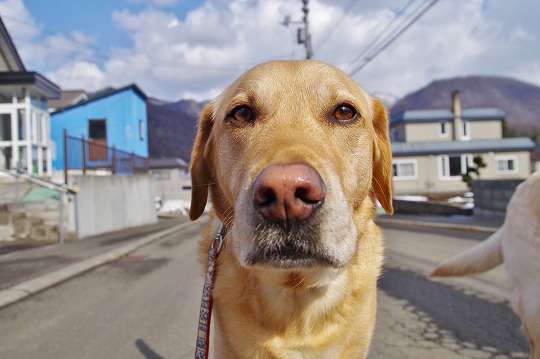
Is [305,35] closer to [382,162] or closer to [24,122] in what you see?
[24,122]

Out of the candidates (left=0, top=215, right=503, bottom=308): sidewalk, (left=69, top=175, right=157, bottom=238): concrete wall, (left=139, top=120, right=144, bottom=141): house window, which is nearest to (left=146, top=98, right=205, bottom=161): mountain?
(left=139, top=120, right=144, bottom=141): house window

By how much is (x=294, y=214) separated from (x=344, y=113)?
0.97 m

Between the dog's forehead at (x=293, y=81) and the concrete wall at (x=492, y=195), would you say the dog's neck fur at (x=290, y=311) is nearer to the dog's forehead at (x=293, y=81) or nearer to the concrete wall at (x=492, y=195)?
the dog's forehead at (x=293, y=81)

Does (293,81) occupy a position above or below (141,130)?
below

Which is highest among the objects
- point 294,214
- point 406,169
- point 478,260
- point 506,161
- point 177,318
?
point 506,161

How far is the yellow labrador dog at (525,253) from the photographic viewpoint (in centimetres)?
244

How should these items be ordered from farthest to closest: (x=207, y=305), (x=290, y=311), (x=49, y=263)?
(x=49, y=263) → (x=207, y=305) → (x=290, y=311)

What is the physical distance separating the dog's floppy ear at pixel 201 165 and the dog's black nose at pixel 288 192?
3.88 ft

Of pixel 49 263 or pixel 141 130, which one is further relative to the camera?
pixel 141 130

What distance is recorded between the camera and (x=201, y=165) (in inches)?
105

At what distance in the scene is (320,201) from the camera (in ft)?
5.00

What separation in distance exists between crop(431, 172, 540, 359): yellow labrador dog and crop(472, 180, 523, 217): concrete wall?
39.5ft

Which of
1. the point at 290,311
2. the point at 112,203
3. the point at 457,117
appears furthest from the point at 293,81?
the point at 457,117

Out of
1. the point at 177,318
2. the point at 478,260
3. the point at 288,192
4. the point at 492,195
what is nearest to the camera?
the point at 288,192
